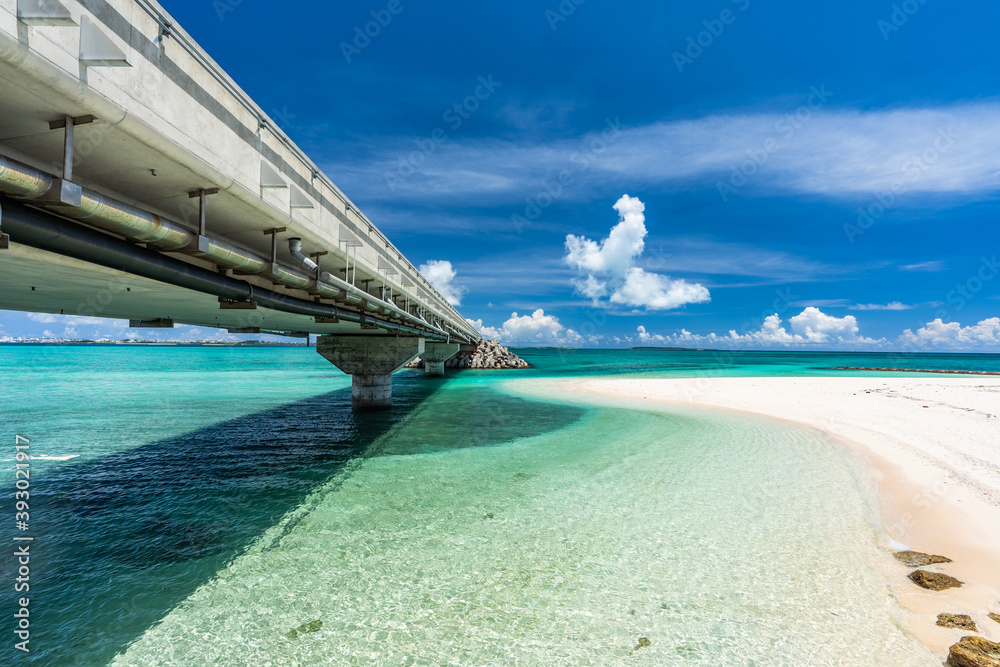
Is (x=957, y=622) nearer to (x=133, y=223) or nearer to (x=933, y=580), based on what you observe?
(x=933, y=580)

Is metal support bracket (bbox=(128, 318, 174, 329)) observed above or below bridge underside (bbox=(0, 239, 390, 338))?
below

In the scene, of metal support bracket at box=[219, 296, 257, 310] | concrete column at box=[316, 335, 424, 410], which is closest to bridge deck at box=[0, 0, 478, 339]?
metal support bracket at box=[219, 296, 257, 310]

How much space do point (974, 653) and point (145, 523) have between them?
13.5 m

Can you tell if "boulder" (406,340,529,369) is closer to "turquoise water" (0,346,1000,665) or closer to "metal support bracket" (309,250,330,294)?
"turquoise water" (0,346,1000,665)

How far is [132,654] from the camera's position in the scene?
5230mm

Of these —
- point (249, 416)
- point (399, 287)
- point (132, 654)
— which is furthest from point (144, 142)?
point (249, 416)

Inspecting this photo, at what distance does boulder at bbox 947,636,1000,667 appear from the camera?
483 cm

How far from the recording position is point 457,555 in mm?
7641

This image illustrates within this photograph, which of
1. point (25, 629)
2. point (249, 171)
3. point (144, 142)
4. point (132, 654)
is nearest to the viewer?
point (144, 142)

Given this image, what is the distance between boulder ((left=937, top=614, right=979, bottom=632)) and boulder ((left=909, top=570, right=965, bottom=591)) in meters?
0.79

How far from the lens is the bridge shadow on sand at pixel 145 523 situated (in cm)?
586

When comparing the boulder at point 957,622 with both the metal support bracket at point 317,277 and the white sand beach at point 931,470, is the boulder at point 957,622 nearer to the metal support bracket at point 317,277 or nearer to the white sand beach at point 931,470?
the white sand beach at point 931,470

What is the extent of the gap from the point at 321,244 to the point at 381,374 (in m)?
19.2

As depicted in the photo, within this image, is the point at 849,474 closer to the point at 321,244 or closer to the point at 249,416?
the point at 321,244
